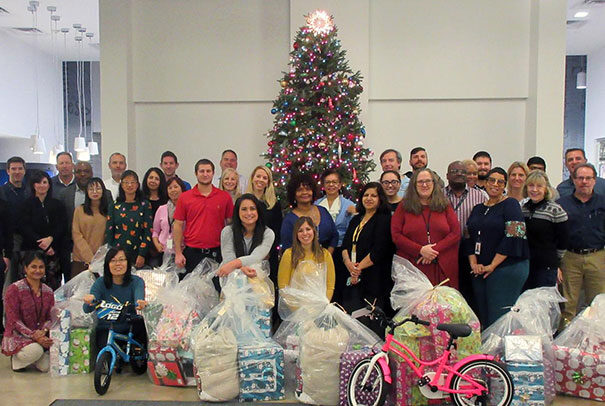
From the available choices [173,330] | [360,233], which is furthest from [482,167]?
[173,330]

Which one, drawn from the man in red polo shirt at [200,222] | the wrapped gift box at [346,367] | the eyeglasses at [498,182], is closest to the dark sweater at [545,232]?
the eyeglasses at [498,182]

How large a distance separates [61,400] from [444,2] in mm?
6524

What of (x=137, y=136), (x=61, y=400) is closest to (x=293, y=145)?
(x=137, y=136)

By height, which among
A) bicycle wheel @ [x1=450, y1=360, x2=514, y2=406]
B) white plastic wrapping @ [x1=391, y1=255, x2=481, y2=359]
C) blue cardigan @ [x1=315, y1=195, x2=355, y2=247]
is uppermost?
blue cardigan @ [x1=315, y1=195, x2=355, y2=247]

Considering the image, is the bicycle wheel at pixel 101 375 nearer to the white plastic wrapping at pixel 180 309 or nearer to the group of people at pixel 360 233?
the white plastic wrapping at pixel 180 309

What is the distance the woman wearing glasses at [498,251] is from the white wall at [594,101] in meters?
7.92

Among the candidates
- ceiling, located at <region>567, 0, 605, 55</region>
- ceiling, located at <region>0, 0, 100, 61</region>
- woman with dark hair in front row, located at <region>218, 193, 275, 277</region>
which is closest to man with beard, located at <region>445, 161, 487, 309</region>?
woman with dark hair in front row, located at <region>218, 193, 275, 277</region>

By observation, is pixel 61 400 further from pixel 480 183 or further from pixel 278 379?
pixel 480 183

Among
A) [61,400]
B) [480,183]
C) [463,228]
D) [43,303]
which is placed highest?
[480,183]

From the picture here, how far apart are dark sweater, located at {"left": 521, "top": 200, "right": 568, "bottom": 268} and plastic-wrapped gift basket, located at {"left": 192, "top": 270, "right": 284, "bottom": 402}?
2032mm

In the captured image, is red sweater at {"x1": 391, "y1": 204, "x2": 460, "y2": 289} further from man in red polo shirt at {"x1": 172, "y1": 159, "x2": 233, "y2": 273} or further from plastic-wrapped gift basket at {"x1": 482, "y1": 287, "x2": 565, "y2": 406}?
man in red polo shirt at {"x1": 172, "y1": 159, "x2": 233, "y2": 273}

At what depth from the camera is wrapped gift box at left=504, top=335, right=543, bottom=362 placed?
3230 mm

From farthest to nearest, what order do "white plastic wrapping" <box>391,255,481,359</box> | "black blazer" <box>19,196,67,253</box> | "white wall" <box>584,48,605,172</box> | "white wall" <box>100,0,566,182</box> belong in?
1. "white wall" <box>584,48,605,172</box>
2. "white wall" <box>100,0,566,182</box>
3. "black blazer" <box>19,196,67,253</box>
4. "white plastic wrapping" <box>391,255,481,359</box>

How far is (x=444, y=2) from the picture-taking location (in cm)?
727
